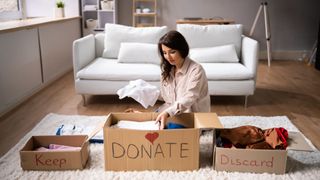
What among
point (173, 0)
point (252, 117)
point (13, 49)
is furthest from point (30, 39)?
point (173, 0)

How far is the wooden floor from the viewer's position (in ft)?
9.03

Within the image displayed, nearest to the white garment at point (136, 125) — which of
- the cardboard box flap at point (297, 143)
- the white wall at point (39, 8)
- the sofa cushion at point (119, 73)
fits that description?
the cardboard box flap at point (297, 143)

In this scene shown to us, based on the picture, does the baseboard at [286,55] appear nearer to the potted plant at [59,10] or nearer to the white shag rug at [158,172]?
the potted plant at [59,10]

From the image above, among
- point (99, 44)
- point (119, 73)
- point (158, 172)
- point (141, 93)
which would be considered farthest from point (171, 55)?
point (99, 44)

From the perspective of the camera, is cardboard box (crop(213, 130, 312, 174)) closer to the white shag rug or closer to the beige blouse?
the white shag rug

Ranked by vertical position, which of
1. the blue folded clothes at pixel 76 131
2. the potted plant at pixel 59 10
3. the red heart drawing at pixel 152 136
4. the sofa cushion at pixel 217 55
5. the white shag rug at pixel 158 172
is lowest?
the white shag rug at pixel 158 172

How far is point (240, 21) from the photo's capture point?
233 inches

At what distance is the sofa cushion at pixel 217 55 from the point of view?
3.51m

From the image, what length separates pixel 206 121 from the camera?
1.96m

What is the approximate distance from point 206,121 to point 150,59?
1.64 meters

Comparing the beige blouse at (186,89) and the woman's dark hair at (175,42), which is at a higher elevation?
the woman's dark hair at (175,42)

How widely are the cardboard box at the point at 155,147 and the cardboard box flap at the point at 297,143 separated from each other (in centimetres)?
48

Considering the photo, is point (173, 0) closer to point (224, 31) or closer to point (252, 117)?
point (224, 31)

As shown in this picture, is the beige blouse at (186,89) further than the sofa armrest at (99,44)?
No
